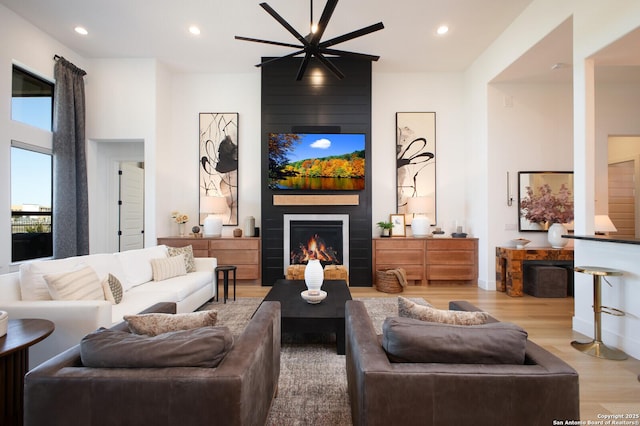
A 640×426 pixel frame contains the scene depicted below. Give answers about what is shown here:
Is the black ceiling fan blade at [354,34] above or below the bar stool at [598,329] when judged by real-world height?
above

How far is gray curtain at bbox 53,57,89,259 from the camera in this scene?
425cm

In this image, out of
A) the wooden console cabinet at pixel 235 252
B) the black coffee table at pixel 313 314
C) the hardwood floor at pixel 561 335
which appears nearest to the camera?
the hardwood floor at pixel 561 335

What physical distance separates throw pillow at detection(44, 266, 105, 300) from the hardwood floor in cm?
217

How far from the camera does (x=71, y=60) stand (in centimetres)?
464

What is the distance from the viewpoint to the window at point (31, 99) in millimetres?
3855

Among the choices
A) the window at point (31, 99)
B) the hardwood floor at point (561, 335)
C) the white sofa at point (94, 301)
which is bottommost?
the hardwood floor at point (561, 335)

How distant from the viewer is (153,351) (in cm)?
108

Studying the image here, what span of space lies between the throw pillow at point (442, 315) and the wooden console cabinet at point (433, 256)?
11.5 feet

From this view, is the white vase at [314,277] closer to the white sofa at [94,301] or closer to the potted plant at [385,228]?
the white sofa at [94,301]

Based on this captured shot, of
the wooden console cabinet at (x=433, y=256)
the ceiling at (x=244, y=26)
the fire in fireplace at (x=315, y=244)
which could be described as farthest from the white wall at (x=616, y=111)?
the fire in fireplace at (x=315, y=244)

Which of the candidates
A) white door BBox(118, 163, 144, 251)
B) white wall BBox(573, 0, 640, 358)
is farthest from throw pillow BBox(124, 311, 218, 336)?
white door BBox(118, 163, 144, 251)

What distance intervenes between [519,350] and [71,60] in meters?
6.54

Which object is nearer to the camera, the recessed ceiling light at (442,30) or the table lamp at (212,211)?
the recessed ceiling light at (442,30)

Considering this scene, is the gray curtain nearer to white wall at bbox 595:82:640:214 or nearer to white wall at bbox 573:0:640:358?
white wall at bbox 573:0:640:358
